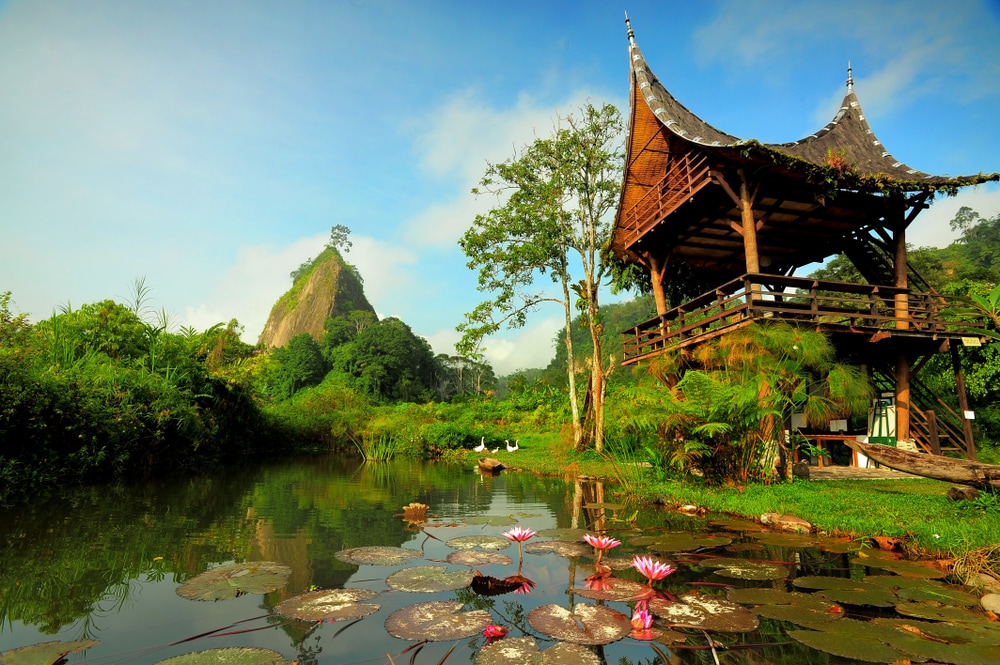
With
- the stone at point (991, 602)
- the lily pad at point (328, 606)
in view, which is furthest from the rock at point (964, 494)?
the lily pad at point (328, 606)

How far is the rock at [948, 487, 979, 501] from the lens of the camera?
223 inches

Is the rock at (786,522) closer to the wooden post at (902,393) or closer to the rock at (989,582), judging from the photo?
the rock at (989,582)

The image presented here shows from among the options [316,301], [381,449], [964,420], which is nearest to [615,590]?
[964,420]

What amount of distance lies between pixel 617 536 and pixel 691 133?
9.05m

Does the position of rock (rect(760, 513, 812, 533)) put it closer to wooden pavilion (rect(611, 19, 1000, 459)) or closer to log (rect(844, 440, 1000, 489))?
log (rect(844, 440, 1000, 489))

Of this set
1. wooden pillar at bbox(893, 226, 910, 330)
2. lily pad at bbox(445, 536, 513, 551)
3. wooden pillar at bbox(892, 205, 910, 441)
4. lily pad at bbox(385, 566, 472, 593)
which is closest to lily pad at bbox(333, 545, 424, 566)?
lily pad at bbox(445, 536, 513, 551)

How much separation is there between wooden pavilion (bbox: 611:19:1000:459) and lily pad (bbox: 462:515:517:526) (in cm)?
535

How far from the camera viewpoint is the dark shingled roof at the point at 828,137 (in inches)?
383

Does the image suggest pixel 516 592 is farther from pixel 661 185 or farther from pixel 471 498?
pixel 661 185

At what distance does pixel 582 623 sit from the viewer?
2.72 m

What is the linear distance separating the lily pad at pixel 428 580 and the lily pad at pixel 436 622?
0.34 m

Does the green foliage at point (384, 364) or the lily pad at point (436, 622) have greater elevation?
the green foliage at point (384, 364)

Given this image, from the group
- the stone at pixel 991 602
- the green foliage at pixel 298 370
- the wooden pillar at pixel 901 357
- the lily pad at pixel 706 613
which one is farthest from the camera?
the green foliage at pixel 298 370

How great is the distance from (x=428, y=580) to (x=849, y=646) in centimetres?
248
